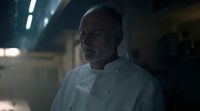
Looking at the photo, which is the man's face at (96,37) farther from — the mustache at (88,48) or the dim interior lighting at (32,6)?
the dim interior lighting at (32,6)

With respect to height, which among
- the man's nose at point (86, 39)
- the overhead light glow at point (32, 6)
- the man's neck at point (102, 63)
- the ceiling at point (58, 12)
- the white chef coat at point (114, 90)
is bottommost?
the white chef coat at point (114, 90)

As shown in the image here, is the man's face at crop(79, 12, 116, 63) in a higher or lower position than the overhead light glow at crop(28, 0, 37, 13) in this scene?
lower

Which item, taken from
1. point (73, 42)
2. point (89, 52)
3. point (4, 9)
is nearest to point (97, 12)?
point (89, 52)

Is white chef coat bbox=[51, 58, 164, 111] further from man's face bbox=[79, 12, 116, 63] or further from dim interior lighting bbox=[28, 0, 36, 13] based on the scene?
dim interior lighting bbox=[28, 0, 36, 13]

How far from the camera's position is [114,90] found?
907 millimetres

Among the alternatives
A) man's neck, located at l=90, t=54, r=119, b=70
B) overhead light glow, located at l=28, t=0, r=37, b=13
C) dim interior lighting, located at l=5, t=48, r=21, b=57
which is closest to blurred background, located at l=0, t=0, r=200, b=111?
overhead light glow, located at l=28, t=0, r=37, b=13

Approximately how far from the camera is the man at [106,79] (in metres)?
0.86

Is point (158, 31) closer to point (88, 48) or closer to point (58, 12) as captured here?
point (88, 48)

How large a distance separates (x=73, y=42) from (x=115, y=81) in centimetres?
159

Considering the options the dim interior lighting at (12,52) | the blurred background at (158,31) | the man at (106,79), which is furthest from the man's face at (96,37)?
the dim interior lighting at (12,52)

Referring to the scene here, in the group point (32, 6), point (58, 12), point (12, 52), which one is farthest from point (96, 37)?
point (12, 52)

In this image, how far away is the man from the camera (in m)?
0.86

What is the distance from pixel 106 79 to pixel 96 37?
0.51 feet

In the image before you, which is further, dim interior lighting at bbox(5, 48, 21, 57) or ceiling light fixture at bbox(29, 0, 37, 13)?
dim interior lighting at bbox(5, 48, 21, 57)
